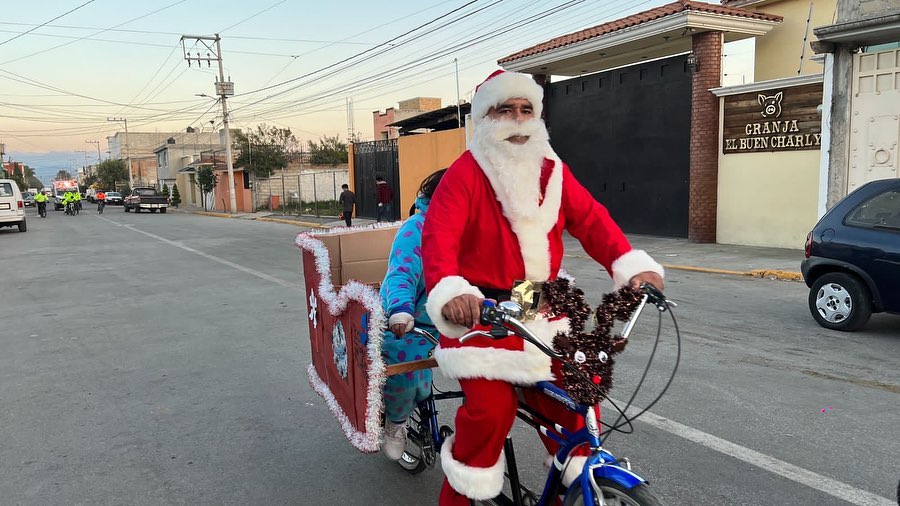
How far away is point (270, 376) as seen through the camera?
5434 millimetres

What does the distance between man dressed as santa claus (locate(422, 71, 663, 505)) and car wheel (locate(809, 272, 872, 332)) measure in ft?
16.6

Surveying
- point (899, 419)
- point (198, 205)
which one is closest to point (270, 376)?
point (899, 419)

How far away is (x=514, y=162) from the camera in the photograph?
2.52 meters

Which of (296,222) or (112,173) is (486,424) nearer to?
(296,222)

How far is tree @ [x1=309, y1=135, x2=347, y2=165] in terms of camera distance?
50.1 meters

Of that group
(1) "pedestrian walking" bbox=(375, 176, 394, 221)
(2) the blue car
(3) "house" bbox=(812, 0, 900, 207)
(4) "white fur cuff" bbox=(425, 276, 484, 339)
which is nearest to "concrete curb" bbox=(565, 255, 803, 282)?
(3) "house" bbox=(812, 0, 900, 207)

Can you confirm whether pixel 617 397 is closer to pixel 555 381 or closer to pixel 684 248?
pixel 555 381

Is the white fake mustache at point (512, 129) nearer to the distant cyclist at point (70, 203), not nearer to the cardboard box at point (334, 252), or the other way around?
the cardboard box at point (334, 252)

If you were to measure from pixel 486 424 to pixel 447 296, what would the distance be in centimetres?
49

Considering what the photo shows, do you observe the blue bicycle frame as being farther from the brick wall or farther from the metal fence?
the metal fence

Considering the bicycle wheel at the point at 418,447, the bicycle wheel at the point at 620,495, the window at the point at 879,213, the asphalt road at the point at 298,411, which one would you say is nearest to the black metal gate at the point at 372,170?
the asphalt road at the point at 298,411

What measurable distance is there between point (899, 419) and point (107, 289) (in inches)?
395

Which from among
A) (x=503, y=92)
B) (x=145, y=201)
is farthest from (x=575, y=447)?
(x=145, y=201)

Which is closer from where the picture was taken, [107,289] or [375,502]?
[375,502]
